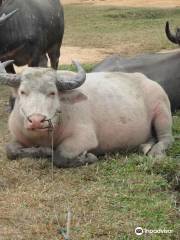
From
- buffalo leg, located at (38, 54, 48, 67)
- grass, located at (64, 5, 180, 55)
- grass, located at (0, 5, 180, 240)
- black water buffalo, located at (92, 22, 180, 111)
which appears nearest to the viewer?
grass, located at (0, 5, 180, 240)

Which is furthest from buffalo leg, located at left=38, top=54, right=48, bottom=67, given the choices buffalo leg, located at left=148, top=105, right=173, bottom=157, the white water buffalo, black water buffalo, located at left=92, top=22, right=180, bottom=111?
buffalo leg, located at left=148, top=105, right=173, bottom=157

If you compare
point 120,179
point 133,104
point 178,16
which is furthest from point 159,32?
point 120,179

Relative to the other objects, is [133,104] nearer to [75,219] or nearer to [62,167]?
[62,167]

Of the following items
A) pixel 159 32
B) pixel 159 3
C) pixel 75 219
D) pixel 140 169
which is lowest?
pixel 159 3

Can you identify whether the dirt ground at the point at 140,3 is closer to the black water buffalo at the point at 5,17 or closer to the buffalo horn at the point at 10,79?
the black water buffalo at the point at 5,17

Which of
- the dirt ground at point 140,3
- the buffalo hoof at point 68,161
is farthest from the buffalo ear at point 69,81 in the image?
the dirt ground at point 140,3

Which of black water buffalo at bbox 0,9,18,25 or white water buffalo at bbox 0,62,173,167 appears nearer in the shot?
white water buffalo at bbox 0,62,173,167

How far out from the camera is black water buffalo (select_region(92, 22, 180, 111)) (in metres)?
7.78

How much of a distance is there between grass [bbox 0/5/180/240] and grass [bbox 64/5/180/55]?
7.62 m

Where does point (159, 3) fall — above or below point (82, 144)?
below

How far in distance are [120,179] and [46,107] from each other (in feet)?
2.75

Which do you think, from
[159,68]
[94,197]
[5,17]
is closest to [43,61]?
[5,17]

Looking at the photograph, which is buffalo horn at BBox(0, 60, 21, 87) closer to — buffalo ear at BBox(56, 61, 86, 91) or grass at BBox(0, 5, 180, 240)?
buffalo ear at BBox(56, 61, 86, 91)

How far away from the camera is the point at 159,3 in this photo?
2267 centimetres
